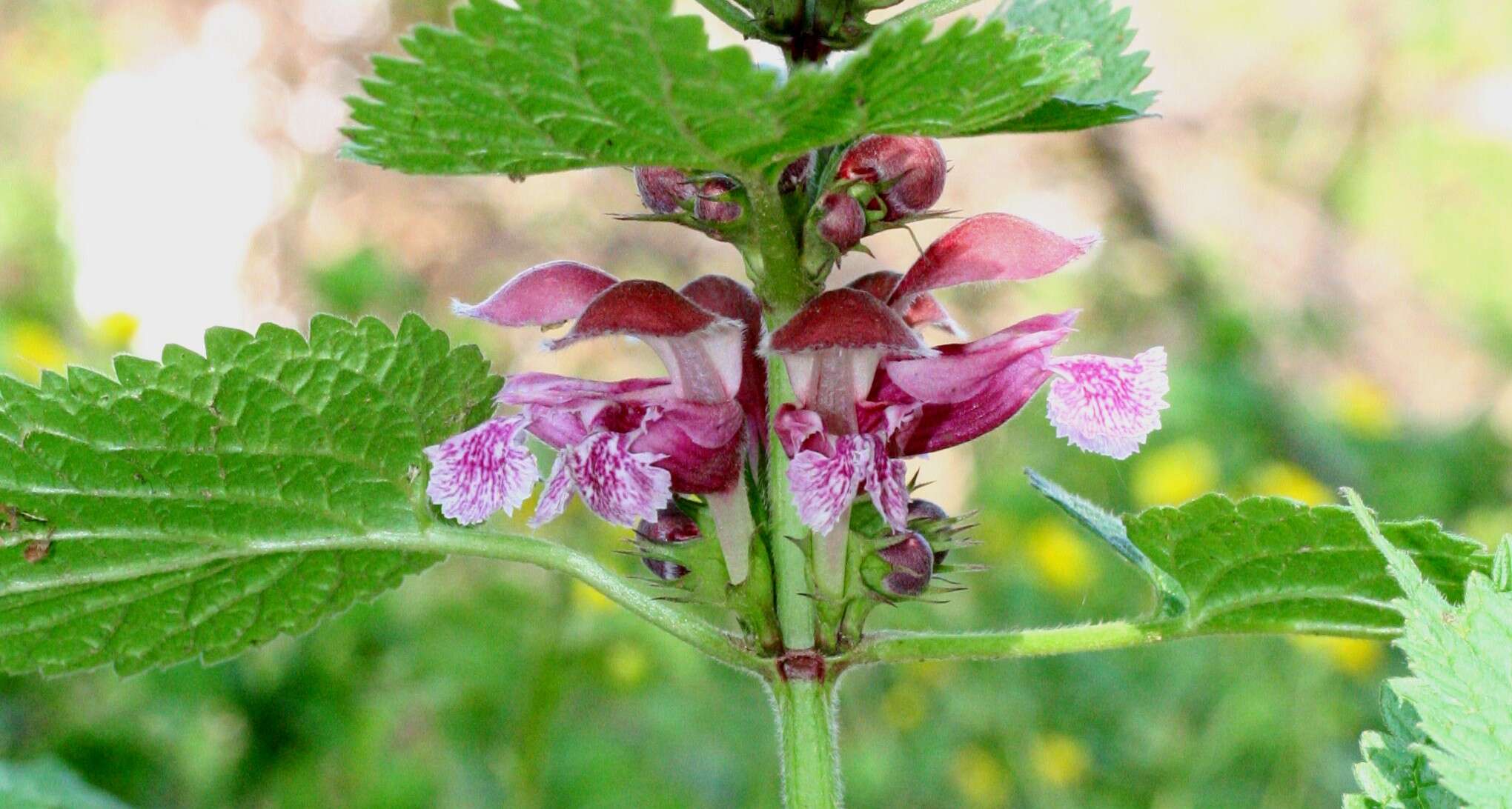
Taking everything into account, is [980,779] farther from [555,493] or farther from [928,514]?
[555,493]

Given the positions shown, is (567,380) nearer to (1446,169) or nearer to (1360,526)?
(1360,526)

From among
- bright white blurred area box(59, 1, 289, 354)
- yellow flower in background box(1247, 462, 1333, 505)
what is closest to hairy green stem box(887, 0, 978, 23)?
yellow flower in background box(1247, 462, 1333, 505)

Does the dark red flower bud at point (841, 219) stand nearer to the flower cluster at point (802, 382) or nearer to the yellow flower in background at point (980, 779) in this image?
the flower cluster at point (802, 382)

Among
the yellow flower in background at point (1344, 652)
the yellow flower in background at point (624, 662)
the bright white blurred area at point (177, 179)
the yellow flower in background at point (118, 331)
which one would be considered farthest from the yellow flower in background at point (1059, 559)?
the bright white blurred area at point (177, 179)

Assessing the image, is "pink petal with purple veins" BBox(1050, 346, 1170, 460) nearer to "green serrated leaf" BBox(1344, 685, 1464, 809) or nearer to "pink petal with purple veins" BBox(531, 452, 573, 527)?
"green serrated leaf" BBox(1344, 685, 1464, 809)

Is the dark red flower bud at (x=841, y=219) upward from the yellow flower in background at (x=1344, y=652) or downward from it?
downward
